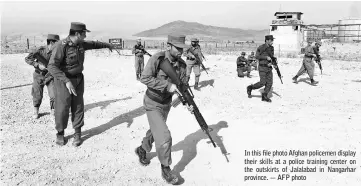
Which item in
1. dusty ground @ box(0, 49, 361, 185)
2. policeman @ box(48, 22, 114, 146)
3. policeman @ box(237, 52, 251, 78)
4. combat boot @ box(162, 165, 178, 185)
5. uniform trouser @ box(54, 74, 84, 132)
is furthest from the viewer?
policeman @ box(237, 52, 251, 78)

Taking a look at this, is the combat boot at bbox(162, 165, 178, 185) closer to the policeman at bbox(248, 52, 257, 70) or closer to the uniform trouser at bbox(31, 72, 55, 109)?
the uniform trouser at bbox(31, 72, 55, 109)

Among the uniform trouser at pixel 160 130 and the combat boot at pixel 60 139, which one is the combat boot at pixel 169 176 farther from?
the combat boot at pixel 60 139

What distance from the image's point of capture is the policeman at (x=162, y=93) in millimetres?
4141

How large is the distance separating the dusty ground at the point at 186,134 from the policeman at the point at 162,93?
0.52 m

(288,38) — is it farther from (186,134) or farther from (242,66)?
(186,134)

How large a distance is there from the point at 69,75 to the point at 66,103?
0.51 m

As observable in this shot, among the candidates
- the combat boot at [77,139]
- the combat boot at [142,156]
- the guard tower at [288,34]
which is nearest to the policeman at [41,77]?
the combat boot at [77,139]

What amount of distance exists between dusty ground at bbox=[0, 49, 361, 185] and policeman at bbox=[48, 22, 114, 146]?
1.65ft

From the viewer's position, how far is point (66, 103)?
5.55m

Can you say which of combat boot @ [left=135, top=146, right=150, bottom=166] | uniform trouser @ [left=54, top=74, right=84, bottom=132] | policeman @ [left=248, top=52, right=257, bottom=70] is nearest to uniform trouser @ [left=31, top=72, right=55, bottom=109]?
uniform trouser @ [left=54, top=74, right=84, bottom=132]

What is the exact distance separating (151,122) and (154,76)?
66 cm

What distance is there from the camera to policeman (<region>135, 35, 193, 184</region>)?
4.14m

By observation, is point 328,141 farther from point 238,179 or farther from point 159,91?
point 159,91

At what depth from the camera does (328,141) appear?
18.7 feet
